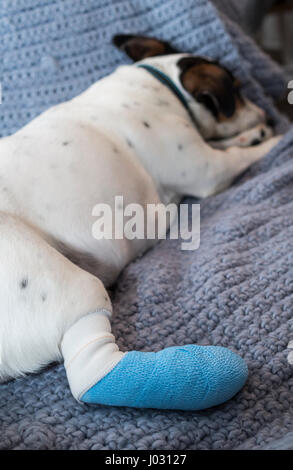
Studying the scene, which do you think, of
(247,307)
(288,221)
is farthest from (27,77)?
(247,307)

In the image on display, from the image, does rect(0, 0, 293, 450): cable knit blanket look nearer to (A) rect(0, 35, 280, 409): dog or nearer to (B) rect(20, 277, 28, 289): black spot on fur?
(A) rect(0, 35, 280, 409): dog

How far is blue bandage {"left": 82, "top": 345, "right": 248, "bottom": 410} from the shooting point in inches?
33.3

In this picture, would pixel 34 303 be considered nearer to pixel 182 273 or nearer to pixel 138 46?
pixel 182 273

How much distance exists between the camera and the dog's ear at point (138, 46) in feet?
5.89

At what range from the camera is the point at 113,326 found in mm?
1076

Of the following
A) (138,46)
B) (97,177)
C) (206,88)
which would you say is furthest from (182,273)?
(138,46)

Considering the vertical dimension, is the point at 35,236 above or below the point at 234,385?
above

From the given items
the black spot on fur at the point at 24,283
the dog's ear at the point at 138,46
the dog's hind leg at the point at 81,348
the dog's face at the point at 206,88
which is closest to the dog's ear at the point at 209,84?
the dog's face at the point at 206,88

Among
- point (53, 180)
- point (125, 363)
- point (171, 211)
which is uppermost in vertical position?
point (53, 180)

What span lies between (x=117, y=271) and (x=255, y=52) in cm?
113

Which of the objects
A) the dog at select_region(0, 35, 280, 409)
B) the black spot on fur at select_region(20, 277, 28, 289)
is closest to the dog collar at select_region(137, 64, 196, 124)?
the dog at select_region(0, 35, 280, 409)

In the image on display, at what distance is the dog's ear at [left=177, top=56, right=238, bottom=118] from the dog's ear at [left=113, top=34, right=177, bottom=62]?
0.57 ft

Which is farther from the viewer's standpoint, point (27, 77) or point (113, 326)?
point (27, 77)

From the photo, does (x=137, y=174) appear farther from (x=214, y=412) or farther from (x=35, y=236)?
(x=214, y=412)
